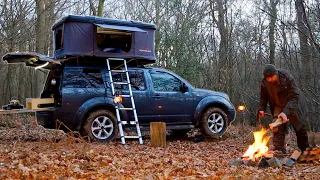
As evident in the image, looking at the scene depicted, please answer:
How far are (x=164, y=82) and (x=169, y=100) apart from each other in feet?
1.68

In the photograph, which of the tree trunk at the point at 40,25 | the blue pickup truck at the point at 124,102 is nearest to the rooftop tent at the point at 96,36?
the blue pickup truck at the point at 124,102

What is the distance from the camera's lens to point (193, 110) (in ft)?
34.8

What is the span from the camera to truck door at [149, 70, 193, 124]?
10.2 meters

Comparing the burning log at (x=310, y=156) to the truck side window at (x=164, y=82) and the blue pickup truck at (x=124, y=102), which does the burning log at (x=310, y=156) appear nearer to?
the blue pickup truck at (x=124, y=102)

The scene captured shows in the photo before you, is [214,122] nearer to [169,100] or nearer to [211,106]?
[211,106]

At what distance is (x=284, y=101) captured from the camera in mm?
7387

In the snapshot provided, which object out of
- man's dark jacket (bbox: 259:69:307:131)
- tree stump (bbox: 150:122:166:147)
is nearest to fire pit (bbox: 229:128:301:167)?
man's dark jacket (bbox: 259:69:307:131)

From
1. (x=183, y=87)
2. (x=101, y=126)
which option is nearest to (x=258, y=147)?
(x=101, y=126)

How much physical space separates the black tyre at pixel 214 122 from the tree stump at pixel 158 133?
187cm

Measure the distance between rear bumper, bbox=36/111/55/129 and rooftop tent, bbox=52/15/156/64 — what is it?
1.46 m

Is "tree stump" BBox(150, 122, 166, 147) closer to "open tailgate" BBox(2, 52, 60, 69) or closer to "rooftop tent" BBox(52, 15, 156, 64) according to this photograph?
"rooftop tent" BBox(52, 15, 156, 64)

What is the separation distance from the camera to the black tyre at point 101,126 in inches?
366

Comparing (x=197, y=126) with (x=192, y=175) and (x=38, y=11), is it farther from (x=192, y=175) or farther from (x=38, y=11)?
(x=38, y=11)

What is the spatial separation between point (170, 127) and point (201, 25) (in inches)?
425
